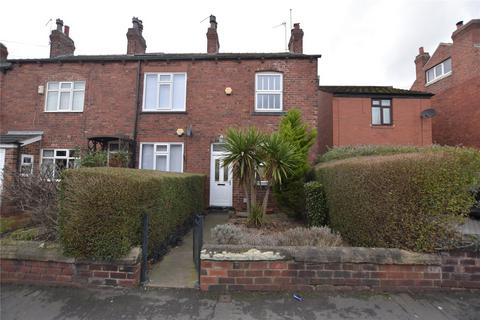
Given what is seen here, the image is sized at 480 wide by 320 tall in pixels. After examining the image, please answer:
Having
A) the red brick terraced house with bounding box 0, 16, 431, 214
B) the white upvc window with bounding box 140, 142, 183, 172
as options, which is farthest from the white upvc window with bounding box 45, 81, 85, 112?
the white upvc window with bounding box 140, 142, 183, 172

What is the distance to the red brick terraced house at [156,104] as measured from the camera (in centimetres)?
1019

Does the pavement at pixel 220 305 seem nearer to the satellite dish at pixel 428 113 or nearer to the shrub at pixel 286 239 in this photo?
the shrub at pixel 286 239

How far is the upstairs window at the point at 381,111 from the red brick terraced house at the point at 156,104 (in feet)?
13.0

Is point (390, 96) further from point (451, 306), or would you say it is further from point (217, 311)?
point (217, 311)

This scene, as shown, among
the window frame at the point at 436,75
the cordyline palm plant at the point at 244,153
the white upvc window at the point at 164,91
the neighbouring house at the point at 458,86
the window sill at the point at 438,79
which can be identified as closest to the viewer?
the cordyline palm plant at the point at 244,153

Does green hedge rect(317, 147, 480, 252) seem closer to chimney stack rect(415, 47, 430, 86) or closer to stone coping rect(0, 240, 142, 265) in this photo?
stone coping rect(0, 240, 142, 265)

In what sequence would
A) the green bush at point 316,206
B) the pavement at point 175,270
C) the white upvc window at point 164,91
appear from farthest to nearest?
the white upvc window at point 164,91 → the green bush at point 316,206 → the pavement at point 175,270

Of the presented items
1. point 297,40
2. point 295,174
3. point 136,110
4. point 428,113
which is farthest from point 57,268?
point 428,113

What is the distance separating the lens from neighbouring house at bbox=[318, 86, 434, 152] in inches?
484

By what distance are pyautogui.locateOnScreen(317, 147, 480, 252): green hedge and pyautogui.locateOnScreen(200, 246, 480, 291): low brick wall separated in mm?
242

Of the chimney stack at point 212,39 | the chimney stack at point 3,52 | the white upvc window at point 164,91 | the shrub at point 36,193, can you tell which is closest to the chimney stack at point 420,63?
the chimney stack at point 212,39

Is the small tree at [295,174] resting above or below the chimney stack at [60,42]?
below

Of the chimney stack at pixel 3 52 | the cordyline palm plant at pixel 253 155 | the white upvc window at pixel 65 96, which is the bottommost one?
the cordyline palm plant at pixel 253 155

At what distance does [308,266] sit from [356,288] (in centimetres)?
67
